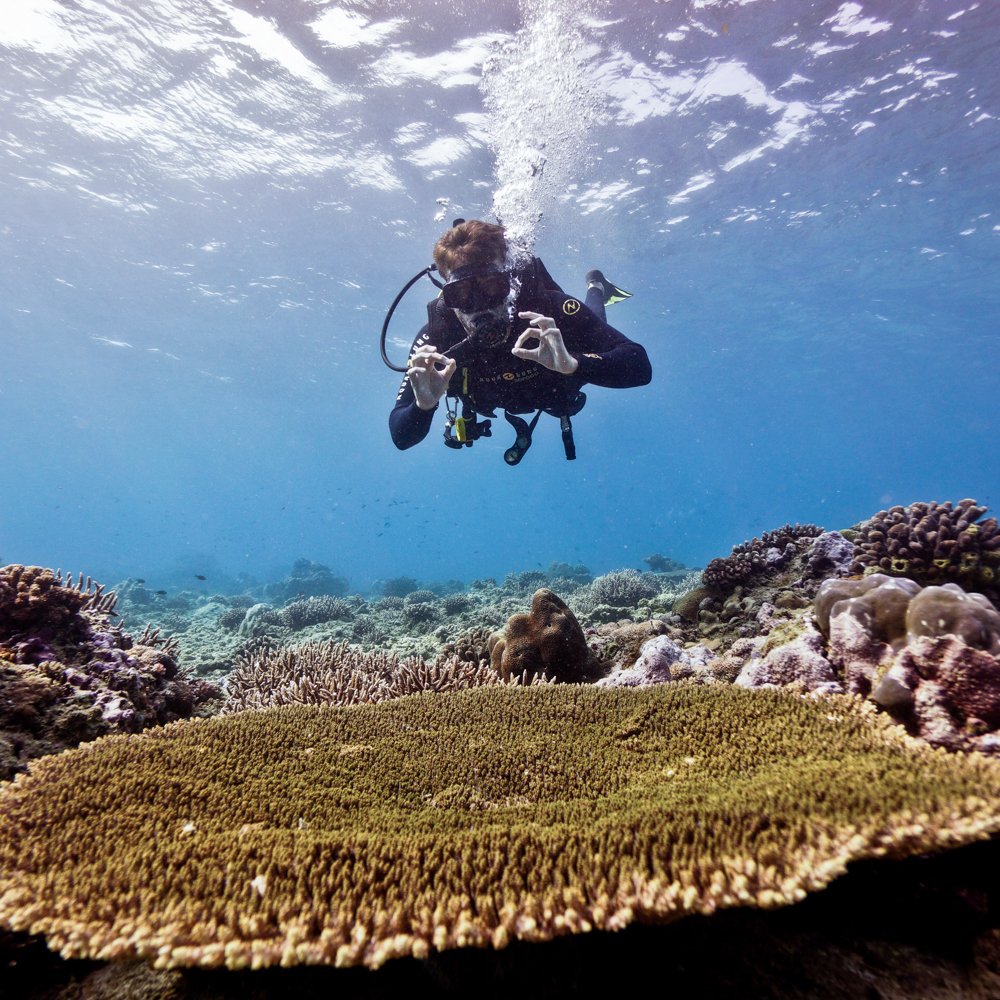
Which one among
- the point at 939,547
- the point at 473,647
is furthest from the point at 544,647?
the point at 939,547

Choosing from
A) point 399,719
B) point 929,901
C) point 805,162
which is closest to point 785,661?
point 929,901

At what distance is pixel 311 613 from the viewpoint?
15609mm

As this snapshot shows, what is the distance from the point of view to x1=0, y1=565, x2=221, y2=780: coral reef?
10.0 ft

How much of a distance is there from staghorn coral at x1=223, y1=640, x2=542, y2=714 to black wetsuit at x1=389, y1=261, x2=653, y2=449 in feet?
9.91

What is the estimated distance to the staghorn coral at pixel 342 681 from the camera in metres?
4.72

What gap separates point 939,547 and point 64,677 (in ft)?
26.8

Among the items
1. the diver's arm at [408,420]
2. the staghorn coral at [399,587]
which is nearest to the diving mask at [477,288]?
the diver's arm at [408,420]

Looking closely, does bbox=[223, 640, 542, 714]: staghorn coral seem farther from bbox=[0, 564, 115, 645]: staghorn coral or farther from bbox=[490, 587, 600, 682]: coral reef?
bbox=[0, 564, 115, 645]: staghorn coral

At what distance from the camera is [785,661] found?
3623 mm

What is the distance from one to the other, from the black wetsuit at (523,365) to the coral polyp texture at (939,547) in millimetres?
3327

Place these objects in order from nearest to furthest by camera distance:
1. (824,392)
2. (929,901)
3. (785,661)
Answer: (929,901), (785,661), (824,392)

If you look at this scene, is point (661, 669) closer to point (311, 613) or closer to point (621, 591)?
point (621, 591)

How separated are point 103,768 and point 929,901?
12.0 feet

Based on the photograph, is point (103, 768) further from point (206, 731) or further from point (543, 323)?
point (543, 323)
